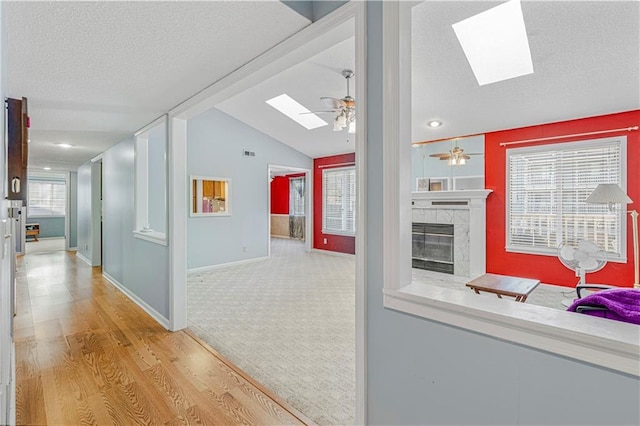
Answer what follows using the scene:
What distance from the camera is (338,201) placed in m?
7.68

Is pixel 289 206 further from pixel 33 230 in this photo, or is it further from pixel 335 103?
pixel 33 230

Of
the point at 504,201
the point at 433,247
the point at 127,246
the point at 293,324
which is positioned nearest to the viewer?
the point at 293,324

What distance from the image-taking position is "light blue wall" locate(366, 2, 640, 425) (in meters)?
0.93

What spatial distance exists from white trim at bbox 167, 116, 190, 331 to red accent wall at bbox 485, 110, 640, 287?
4.55 m

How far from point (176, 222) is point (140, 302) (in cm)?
140

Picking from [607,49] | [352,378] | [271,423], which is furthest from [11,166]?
[607,49]

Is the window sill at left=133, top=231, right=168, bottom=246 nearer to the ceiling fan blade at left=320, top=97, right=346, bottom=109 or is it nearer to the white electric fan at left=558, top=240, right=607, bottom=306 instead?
the ceiling fan blade at left=320, top=97, right=346, bottom=109

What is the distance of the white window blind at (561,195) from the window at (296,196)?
6.77 meters

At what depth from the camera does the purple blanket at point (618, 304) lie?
54.2 inches

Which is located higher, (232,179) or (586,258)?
(232,179)

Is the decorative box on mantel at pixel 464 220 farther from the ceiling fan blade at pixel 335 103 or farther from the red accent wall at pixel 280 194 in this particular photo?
the red accent wall at pixel 280 194

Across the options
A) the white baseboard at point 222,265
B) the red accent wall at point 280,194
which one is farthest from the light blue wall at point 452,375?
the red accent wall at point 280,194

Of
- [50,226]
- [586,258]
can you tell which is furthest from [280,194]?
[586,258]

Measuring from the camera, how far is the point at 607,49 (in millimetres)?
2988
